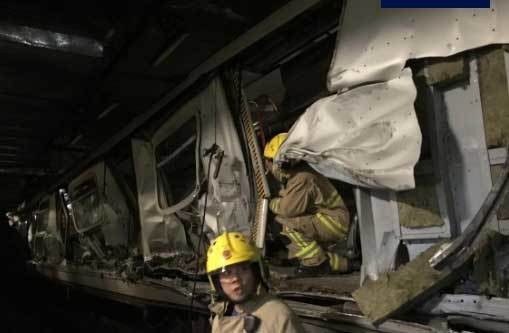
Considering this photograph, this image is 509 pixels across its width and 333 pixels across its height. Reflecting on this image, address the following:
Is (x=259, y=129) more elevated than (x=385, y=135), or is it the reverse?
(x=259, y=129)

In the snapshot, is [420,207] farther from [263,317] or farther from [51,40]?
[51,40]

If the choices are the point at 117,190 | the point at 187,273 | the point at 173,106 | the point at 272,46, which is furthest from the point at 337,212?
the point at 117,190

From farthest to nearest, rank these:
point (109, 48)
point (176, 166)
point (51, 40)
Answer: point (176, 166)
point (109, 48)
point (51, 40)

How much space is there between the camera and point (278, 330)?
2.07 meters

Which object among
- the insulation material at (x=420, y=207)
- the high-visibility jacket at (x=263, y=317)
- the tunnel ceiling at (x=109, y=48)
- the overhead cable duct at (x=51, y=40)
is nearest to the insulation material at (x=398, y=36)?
the insulation material at (x=420, y=207)

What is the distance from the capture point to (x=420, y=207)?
206cm

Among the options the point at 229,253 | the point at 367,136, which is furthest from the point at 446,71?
the point at 229,253

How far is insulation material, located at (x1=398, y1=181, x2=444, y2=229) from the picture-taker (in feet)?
6.58

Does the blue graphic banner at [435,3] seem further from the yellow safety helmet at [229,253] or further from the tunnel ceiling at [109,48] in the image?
the yellow safety helmet at [229,253]

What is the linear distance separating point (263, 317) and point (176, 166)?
3022 millimetres

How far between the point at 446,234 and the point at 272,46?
6.44ft

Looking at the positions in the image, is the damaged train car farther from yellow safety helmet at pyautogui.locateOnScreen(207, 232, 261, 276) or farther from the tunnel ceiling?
yellow safety helmet at pyautogui.locateOnScreen(207, 232, 261, 276)

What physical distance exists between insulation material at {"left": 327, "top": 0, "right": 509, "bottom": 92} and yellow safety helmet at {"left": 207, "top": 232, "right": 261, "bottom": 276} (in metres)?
0.94

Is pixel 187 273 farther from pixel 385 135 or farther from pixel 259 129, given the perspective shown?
pixel 385 135
